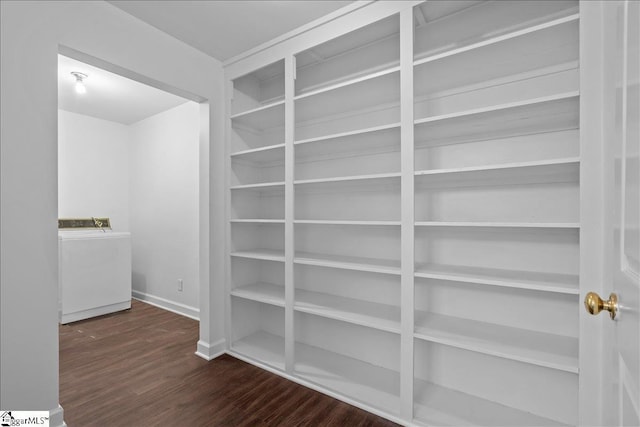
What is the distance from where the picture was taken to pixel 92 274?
3.47 metres

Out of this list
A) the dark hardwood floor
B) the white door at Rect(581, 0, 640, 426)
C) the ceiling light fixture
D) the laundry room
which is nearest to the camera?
→ the white door at Rect(581, 0, 640, 426)

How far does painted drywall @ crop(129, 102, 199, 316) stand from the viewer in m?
3.59

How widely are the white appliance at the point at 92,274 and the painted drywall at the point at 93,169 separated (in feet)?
1.69

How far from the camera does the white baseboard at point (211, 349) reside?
2.49 metres

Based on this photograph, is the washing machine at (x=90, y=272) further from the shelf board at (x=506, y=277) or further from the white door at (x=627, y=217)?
the white door at (x=627, y=217)

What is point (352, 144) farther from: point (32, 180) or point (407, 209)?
point (32, 180)

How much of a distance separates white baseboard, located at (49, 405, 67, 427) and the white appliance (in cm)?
205

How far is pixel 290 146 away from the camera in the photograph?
7.13ft

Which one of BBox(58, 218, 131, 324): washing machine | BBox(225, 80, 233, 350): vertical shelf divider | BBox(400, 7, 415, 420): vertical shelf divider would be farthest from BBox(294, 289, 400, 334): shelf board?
BBox(58, 218, 131, 324): washing machine

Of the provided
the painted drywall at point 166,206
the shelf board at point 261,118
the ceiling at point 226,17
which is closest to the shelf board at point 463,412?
the shelf board at point 261,118

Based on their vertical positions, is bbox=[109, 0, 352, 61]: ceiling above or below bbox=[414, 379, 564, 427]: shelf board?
above

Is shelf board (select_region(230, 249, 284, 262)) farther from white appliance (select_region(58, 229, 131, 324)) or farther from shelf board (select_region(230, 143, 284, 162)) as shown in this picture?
white appliance (select_region(58, 229, 131, 324))

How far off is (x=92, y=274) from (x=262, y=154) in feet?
8.63

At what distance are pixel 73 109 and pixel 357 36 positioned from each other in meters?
3.93
